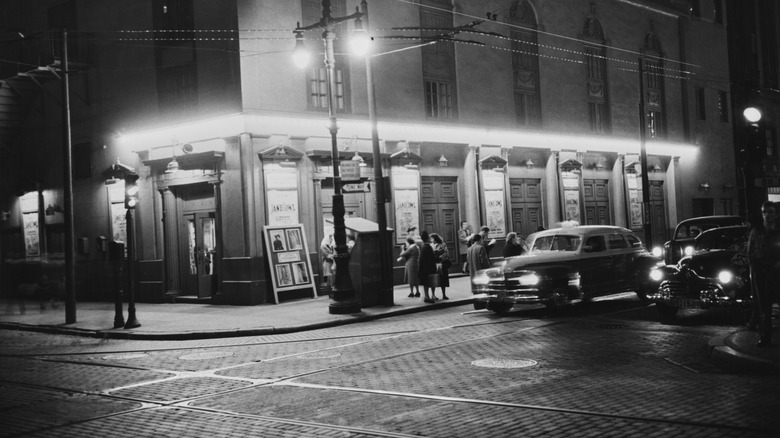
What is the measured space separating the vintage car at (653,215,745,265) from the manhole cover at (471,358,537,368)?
9686 mm

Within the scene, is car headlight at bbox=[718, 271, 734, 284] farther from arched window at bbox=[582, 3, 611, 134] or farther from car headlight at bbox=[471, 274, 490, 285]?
arched window at bbox=[582, 3, 611, 134]

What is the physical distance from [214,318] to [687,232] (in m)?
12.3

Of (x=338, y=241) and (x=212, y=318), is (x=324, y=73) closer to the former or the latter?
(x=338, y=241)

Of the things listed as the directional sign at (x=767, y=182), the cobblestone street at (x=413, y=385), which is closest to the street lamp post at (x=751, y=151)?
the directional sign at (x=767, y=182)

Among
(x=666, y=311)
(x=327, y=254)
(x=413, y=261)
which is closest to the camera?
(x=666, y=311)

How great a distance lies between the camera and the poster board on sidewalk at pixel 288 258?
21688 mm

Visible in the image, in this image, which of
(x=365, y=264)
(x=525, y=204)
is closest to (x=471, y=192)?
(x=525, y=204)

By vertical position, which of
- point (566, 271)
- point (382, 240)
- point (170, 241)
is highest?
point (170, 241)

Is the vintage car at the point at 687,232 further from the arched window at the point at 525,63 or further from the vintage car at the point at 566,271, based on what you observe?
the arched window at the point at 525,63

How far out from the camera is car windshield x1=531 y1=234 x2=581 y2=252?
56.2 feet

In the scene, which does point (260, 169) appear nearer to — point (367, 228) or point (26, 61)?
point (367, 228)

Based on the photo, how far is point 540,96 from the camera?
31.8 meters

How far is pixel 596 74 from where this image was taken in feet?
114

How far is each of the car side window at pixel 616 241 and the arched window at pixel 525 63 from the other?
13.6m
